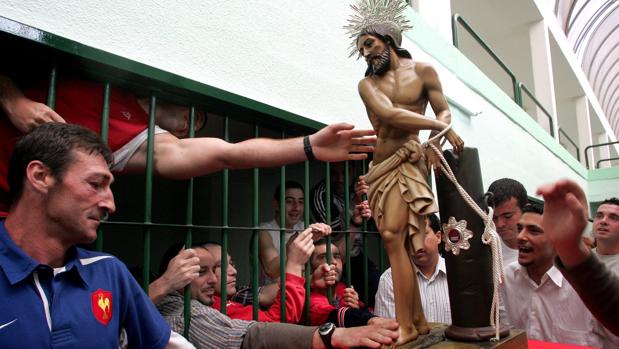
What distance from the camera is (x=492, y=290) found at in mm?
1303

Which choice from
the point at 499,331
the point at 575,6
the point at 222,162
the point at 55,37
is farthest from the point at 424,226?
the point at 575,6

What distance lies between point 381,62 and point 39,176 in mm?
1018

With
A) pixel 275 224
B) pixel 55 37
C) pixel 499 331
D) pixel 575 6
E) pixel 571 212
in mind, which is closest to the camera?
pixel 571 212

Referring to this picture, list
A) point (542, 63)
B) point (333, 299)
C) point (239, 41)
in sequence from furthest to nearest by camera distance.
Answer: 1. point (542, 63)
2. point (333, 299)
3. point (239, 41)

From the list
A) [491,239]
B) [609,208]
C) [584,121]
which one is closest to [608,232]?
[609,208]

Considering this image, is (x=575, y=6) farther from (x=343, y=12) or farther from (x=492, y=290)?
(x=492, y=290)

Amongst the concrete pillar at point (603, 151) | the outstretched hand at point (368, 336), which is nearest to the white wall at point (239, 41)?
the outstretched hand at point (368, 336)

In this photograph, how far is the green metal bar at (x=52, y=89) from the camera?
4.48 ft

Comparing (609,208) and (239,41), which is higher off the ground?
(239,41)

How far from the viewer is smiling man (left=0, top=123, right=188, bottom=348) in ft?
2.93

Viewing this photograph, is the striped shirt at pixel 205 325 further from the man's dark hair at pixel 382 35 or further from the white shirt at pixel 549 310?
the white shirt at pixel 549 310

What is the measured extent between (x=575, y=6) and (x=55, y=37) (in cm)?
1004

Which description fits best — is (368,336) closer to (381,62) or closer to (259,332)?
(259,332)

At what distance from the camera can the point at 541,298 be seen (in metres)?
1.78
